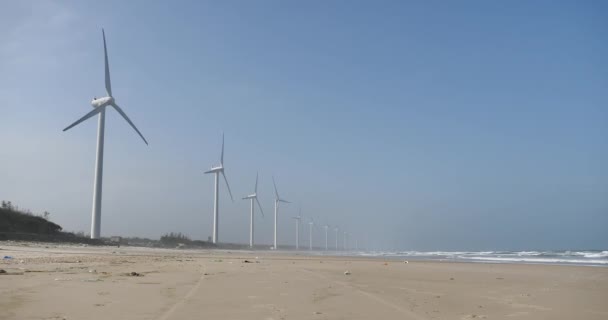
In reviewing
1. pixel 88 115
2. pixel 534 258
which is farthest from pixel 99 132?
pixel 534 258

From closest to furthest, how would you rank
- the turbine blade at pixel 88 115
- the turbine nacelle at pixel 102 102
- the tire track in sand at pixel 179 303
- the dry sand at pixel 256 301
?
the tire track in sand at pixel 179 303, the dry sand at pixel 256 301, the turbine blade at pixel 88 115, the turbine nacelle at pixel 102 102

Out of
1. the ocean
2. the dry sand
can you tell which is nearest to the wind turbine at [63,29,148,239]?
the ocean

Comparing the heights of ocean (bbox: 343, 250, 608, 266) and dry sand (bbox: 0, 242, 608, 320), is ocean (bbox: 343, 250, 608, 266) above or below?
below

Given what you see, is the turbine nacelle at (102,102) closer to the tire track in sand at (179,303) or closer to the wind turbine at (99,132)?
the wind turbine at (99,132)

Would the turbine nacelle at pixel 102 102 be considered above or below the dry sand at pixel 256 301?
above

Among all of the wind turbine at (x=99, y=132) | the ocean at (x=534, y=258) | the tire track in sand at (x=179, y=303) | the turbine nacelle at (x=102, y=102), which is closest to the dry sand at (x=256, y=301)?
the tire track in sand at (x=179, y=303)

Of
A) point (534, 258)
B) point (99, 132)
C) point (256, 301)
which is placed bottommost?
point (534, 258)

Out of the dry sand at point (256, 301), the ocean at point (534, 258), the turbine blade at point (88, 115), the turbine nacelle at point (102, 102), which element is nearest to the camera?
the dry sand at point (256, 301)

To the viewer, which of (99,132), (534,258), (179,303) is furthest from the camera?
(99,132)

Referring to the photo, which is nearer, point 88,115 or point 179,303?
point 179,303

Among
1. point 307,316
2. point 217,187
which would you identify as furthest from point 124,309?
point 217,187

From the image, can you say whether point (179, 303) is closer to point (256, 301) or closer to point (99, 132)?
point (256, 301)

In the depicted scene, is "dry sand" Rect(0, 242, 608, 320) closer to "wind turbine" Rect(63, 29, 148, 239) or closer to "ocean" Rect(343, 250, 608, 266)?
"ocean" Rect(343, 250, 608, 266)

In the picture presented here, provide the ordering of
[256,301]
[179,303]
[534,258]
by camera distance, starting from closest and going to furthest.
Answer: [179,303] → [256,301] → [534,258]
